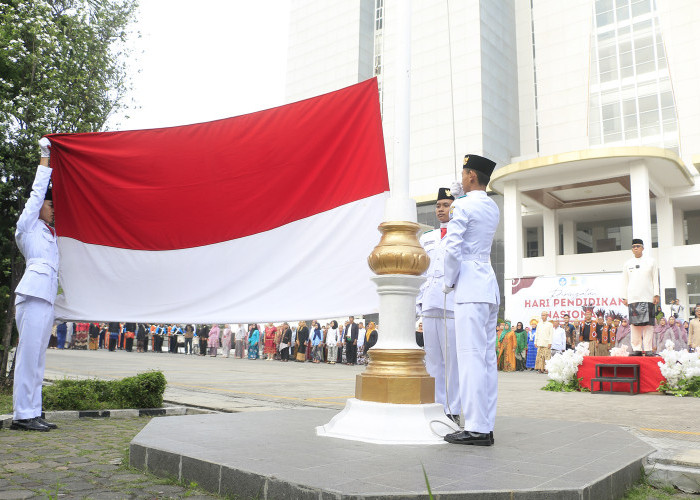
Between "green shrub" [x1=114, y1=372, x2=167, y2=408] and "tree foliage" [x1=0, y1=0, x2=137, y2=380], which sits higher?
"tree foliage" [x1=0, y1=0, x2=137, y2=380]

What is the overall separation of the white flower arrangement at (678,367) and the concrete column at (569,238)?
26087 millimetres

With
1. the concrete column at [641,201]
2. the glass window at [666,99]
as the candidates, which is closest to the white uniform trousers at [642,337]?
the concrete column at [641,201]

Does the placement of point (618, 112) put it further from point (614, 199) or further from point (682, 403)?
point (682, 403)

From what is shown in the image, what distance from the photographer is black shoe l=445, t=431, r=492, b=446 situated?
369cm

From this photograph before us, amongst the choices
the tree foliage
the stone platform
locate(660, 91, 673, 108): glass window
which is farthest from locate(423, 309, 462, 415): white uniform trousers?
locate(660, 91, 673, 108): glass window

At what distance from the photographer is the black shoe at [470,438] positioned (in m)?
3.69

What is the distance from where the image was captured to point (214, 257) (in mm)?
4629

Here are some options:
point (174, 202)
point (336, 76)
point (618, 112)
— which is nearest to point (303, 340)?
point (174, 202)

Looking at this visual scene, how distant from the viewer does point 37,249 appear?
4.84m

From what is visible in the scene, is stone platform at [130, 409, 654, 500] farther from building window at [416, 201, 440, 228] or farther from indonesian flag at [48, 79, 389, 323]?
building window at [416, 201, 440, 228]

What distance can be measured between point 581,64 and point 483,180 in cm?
4086

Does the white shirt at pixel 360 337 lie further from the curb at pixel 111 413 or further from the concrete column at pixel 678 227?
the concrete column at pixel 678 227

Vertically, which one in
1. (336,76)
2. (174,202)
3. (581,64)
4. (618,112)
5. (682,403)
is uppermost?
Result: (336,76)

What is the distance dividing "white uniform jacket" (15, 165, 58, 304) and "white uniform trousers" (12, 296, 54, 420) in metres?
0.10
